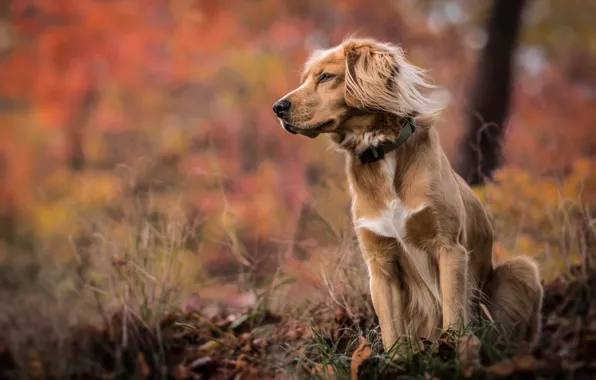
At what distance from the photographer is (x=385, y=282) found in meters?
3.14

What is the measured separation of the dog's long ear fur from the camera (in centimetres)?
301

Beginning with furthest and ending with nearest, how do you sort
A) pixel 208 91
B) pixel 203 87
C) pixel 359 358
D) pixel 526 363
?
pixel 208 91 → pixel 203 87 → pixel 359 358 → pixel 526 363

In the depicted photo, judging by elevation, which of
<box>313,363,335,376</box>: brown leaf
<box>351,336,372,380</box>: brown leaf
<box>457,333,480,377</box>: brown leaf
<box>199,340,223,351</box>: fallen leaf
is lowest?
<box>199,340,223,351</box>: fallen leaf

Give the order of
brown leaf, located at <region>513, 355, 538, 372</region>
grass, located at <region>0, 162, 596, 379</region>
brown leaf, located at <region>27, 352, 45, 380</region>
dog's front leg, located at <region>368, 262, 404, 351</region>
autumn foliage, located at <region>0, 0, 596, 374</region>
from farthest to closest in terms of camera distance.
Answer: autumn foliage, located at <region>0, 0, 596, 374</region>, brown leaf, located at <region>27, 352, 45, 380</region>, grass, located at <region>0, 162, 596, 379</region>, dog's front leg, located at <region>368, 262, 404, 351</region>, brown leaf, located at <region>513, 355, 538, 372</region>

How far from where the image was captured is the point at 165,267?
4.07m

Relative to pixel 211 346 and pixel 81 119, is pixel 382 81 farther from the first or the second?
pixel 81 119

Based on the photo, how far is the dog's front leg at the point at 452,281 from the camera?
2.90 metres

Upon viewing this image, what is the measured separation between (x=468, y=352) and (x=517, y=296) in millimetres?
793

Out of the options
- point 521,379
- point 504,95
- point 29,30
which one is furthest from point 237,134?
point 521,379

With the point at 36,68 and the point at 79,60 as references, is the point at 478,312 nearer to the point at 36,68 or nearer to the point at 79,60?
the point at 79,60

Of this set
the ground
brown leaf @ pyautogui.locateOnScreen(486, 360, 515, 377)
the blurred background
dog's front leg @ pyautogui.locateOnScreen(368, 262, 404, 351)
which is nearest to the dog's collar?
dog's front leg @ pyautogui.locateOnScreen(368, 262, 404, 351)

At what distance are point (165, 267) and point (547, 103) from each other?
30.1ft

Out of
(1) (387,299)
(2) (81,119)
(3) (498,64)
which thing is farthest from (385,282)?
(2) (81,119)

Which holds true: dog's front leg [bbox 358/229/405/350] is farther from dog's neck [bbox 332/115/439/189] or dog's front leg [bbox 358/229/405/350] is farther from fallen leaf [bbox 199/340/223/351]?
fallen leaf [bbox 199/340/223/351]
